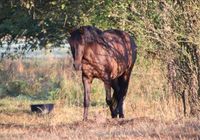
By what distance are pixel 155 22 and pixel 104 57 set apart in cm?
220

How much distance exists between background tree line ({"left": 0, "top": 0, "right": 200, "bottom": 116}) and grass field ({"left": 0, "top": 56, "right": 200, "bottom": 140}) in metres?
Result: 0.61

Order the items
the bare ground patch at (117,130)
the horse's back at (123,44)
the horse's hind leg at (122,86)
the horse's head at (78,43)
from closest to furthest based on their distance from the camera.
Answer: the bare ground patch at (117,130), the horse's head at (78,43), the horse's back at (123,44), the horse's hind leg at (122,86)

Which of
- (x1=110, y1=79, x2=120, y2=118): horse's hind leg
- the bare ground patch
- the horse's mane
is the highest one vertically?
the horse's mane

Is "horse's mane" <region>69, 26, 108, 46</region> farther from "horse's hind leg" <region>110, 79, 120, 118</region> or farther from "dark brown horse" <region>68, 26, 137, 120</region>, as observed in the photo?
"horse's hind leg" <region>110, 79, 120, 118</region>

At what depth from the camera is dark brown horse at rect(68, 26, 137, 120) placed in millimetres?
11859

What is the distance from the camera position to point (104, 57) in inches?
489

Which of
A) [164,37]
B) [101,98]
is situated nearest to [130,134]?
[164,37]

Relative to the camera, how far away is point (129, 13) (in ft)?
45.6

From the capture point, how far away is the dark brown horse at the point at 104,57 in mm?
11859

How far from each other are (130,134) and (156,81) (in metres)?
5.91

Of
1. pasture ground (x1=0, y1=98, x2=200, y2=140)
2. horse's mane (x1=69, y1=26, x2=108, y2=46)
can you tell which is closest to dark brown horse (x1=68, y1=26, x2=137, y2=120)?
horse's mane (x1=69, y1=26, x2=108, y2=46)

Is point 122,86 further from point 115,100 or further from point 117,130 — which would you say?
point 117,130

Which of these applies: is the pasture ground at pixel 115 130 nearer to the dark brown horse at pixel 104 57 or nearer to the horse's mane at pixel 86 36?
the dark brown horse at pixel 104 57

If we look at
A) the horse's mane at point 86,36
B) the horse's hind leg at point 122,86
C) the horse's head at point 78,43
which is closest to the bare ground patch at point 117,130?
the horse's head at point 78,43
